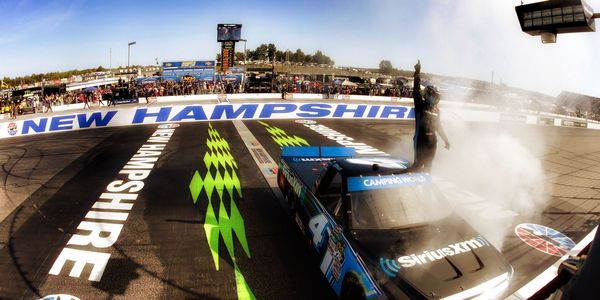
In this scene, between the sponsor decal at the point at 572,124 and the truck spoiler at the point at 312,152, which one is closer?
the truck spoiler at the point at 312,152

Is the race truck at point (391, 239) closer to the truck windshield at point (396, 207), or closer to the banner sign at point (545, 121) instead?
the truck windshield at point (396, 207)

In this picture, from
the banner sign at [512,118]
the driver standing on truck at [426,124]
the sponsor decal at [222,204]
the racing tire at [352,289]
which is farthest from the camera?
the banner sign at [512,118]

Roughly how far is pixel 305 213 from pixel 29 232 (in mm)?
4732

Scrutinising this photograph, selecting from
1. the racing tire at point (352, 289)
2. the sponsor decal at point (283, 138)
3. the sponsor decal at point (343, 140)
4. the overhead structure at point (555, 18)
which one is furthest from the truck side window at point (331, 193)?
the sponsor decal at point (283, 138)

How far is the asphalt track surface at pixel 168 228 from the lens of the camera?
4.10 metres

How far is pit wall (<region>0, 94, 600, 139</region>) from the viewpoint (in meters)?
16.7

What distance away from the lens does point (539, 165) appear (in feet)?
34.8

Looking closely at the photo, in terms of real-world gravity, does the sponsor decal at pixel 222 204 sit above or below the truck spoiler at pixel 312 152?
below

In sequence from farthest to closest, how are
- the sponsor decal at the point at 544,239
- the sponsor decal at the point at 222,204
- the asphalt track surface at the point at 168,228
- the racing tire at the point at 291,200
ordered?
the racing tire at the point at 291,200, the sponsor decal at the point at 544,239, the sponsor decal at the point at 222,204, the asphalt track surface at the point at 168,228

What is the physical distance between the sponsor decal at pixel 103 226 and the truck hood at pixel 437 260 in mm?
3693

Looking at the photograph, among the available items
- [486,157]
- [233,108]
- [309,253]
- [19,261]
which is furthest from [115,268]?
[233,108]

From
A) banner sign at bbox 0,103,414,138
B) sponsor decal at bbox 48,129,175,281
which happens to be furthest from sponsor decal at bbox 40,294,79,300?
banner sign at bbox 0,103,414,138

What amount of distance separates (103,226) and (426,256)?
209 inches

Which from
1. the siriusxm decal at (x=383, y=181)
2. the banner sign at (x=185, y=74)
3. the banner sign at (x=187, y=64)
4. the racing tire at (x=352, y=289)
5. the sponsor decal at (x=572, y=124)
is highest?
the banner sign at (x=187, y=64)
